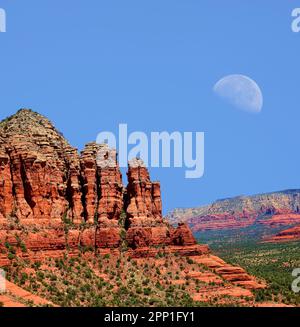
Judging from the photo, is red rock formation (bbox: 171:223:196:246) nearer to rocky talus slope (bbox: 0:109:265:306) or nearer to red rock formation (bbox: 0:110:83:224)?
rocky talus slope (bbox: 0:109:265:306)

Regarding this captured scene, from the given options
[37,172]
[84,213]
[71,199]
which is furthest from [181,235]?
[37,172]

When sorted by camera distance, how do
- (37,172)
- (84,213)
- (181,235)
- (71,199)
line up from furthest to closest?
(181,235) → (84,213) → (71,199) → (37,172)

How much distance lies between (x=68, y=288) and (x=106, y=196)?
16107 millimetres

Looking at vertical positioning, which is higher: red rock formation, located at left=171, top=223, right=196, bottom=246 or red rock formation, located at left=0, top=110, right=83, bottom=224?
red rock formation, located at left=0, top=110, right=83, bottom=224

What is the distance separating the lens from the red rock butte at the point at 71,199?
9662 cm

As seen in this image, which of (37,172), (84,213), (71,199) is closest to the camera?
(37,172)

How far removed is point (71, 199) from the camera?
339ft

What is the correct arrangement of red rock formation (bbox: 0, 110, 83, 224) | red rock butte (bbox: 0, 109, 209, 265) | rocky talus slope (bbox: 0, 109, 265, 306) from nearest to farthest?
rocky talus slope (bbox: 0, 109, 265, 306) < red rock butte (bbox: 0, 109, 209, 265) < red rock formation (bbox: 0, 110, 83, 224)

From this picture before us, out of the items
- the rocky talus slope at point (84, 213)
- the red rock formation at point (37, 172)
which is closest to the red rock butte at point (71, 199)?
the red rock formation at point (37, 172)

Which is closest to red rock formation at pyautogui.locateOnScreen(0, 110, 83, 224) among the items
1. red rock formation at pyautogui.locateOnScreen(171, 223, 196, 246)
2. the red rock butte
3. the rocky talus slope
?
the red rock butte

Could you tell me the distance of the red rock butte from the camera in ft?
317

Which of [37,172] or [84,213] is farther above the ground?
[37,172]

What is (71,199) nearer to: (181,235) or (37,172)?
(37,172)
